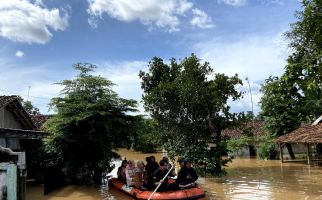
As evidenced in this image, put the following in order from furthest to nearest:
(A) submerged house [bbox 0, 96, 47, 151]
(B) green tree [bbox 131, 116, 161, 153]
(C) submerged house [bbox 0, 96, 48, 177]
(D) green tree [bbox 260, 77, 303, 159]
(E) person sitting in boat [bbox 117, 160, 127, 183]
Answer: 1. (D) green tree [bbox 260, 77, 303, 159]
2. (B) green tree [bbox 131, 116, 161, 153]
3. (C) submerged house [bbox 0, 96, 48, 177]
4. (A) submerged house [bbox 0, 96, 47, 151]
5. (E) person sitting in boat [bbox 117, 160, 127, 183]

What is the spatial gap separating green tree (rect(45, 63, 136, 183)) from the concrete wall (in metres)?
3.03

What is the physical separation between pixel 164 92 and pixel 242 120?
528 centimetres

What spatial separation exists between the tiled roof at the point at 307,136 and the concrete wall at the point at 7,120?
61.4 feet

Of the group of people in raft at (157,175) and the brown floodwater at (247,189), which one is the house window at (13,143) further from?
the group of people in raft at (157,175)

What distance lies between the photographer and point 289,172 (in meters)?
24.6

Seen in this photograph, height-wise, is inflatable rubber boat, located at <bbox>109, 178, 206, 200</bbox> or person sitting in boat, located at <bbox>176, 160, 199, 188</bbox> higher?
person sitting in boat, located at <bbox>176, 160, 199, 188</bbox>

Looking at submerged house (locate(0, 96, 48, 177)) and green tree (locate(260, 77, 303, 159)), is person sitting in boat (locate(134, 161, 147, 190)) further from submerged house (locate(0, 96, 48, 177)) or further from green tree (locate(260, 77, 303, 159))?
green tree (locate(260, 77, 303, 159))

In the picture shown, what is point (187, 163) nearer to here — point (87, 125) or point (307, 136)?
point (87, 125)

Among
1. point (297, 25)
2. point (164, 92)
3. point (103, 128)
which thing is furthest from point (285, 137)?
point (297, 25)

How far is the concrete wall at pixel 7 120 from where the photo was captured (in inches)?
818

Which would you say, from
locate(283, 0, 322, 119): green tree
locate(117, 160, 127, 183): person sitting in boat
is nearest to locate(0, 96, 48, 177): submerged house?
locate(117, 160, 127, 183): person sitting in boat

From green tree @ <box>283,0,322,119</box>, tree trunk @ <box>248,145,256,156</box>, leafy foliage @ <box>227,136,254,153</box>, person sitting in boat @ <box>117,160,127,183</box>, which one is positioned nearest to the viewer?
green tree @ <box>283,0,322,119</box>

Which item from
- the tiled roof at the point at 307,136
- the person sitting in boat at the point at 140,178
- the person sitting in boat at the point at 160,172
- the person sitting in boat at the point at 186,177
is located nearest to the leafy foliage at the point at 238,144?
the tiled roof at the point at 307,136

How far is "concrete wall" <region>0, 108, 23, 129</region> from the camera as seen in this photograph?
2077cm
